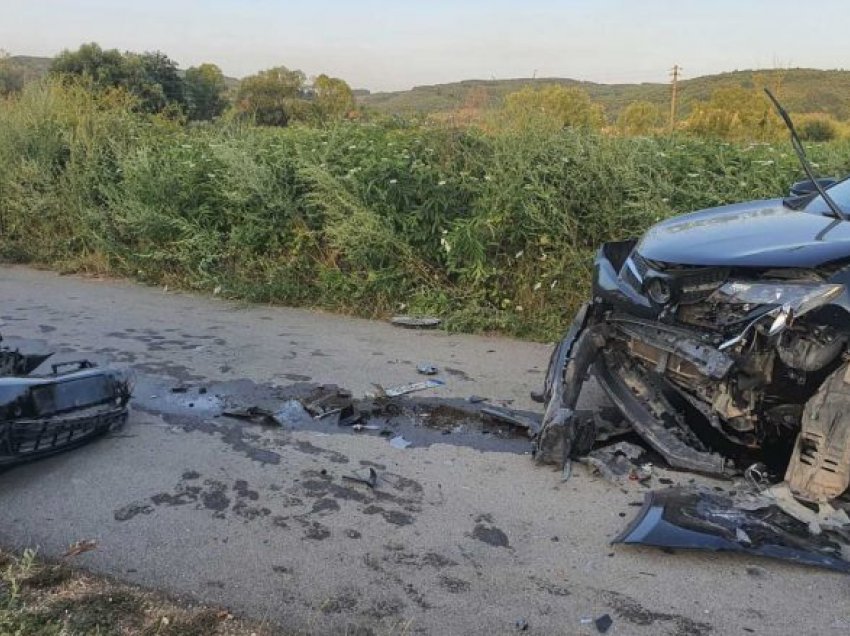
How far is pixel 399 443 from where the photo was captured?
4668 mm

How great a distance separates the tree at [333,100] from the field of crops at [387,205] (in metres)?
0.77

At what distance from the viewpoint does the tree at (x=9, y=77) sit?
13359 millimetres

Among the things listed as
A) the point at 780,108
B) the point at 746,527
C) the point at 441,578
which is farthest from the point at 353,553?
the point at 780,108

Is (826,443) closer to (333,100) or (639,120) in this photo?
(639,120)

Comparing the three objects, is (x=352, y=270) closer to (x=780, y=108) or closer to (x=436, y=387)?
(x=436, y=387)

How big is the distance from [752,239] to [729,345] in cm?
63

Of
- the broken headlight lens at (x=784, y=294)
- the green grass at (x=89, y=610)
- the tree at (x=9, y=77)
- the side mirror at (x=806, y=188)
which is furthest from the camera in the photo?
the tree at (x=9, y=77)

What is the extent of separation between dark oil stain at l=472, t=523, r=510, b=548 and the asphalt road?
0.05 feet

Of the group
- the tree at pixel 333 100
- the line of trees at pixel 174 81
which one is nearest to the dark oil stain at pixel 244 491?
the tree at pixel 333 100

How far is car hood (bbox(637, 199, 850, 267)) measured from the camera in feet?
11.5

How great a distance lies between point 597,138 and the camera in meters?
7.38

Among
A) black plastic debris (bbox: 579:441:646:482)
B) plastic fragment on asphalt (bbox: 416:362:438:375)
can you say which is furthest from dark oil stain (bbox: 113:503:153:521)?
plastic fragment on asphalt (bbox: 416:362:438:375)

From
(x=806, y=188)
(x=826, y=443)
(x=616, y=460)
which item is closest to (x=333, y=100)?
(x=806, y=188)

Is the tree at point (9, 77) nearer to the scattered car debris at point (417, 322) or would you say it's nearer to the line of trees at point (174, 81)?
the line of trees at point (174, 81)
